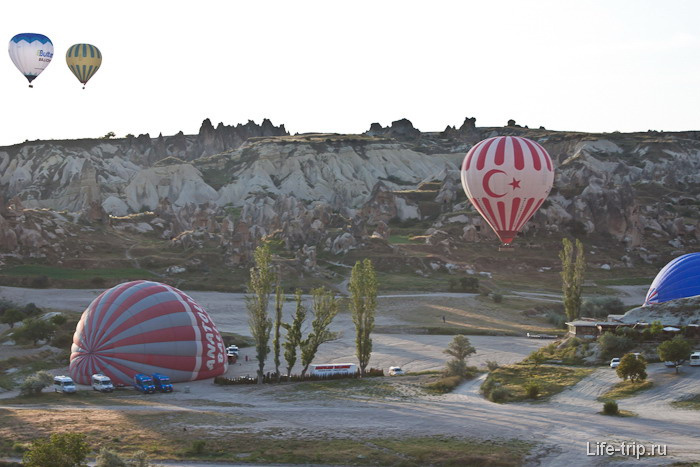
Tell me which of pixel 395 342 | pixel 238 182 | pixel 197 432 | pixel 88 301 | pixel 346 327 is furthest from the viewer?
pixel 238 182

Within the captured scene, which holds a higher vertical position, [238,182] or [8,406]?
[238,182]

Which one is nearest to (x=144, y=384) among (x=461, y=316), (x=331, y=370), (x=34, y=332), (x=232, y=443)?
(x=331, y=370)

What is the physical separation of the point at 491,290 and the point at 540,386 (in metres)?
50.4

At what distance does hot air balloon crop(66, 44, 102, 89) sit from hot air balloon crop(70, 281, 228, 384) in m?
66.8

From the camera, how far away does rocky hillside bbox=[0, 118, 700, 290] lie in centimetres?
10819

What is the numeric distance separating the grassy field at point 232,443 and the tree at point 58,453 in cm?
478

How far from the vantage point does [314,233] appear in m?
119

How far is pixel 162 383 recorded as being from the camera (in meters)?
44.9

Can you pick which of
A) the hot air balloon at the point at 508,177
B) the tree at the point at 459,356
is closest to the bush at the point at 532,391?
the tree at the point at 459,356

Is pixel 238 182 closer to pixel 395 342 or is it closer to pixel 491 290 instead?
pixel 491 290

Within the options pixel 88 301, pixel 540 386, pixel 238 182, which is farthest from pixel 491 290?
pixel 238 182

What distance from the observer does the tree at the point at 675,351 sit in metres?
42.8

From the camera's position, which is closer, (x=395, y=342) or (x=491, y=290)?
(x=395, y=342)

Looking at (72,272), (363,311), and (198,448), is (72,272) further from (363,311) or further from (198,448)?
(198,448)
